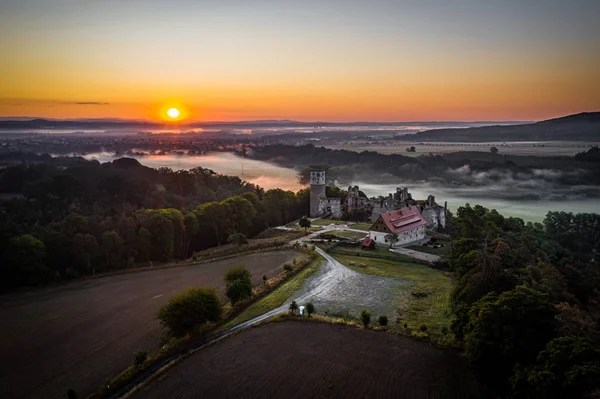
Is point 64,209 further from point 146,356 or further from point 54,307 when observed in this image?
point 146,356

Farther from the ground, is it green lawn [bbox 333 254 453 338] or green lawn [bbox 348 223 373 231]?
green lawn [bbox 333 254 453 338]

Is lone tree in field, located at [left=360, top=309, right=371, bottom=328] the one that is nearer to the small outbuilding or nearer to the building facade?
the small outbuilding

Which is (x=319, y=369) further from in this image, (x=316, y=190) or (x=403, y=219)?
(x=316, y=190)

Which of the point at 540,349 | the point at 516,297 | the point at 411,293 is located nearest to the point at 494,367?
the point at 540,349

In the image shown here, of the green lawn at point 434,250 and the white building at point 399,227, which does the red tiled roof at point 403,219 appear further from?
the green lawn at point 434,250

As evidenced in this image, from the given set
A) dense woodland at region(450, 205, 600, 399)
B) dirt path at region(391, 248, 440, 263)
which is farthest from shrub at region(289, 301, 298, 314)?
dirt path at region(391, 248, 440, 263)
